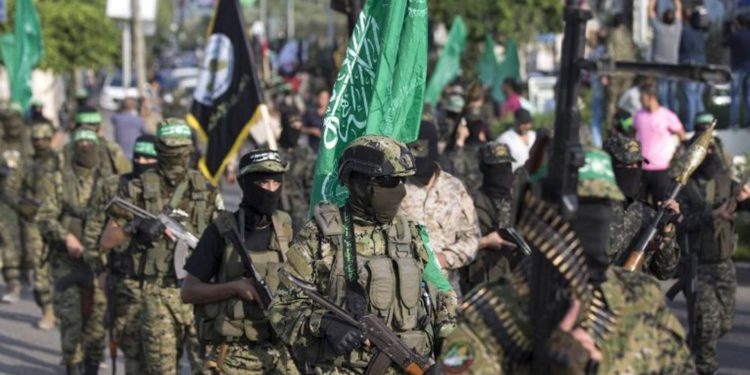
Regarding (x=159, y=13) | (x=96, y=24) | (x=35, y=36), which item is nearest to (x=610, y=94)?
(x=35, y=36)

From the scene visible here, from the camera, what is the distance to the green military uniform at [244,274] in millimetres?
7531

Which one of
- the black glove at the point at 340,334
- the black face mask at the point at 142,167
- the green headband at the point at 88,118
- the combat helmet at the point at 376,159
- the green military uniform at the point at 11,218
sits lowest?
the green military uniform at the point at 11,218

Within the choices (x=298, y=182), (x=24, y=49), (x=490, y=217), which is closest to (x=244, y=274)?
(x=490, y=217)

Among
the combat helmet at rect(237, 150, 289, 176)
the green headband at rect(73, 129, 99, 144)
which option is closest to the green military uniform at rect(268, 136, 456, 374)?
the combat helmet at rect(237, 150, 289, 176)

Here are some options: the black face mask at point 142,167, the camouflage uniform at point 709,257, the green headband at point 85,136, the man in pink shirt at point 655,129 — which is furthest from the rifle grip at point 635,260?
the man in pink shirt at point 655,129

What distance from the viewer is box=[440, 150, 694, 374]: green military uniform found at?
4328 millimetres

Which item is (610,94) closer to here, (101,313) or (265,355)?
(101,313)

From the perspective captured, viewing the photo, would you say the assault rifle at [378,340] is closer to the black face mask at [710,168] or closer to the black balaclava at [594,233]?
the black balaclava at [594,233]

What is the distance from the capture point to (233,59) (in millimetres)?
11461

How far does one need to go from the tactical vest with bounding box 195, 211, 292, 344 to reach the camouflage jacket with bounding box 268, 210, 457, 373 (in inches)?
53.9

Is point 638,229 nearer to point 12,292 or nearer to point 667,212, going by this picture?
point 667,212

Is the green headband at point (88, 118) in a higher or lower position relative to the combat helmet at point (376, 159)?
lower

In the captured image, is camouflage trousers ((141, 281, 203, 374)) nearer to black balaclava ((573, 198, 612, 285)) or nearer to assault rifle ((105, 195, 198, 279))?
assault rifle ((105, 195, 198, 279))

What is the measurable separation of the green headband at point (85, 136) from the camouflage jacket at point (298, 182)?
1614mm
